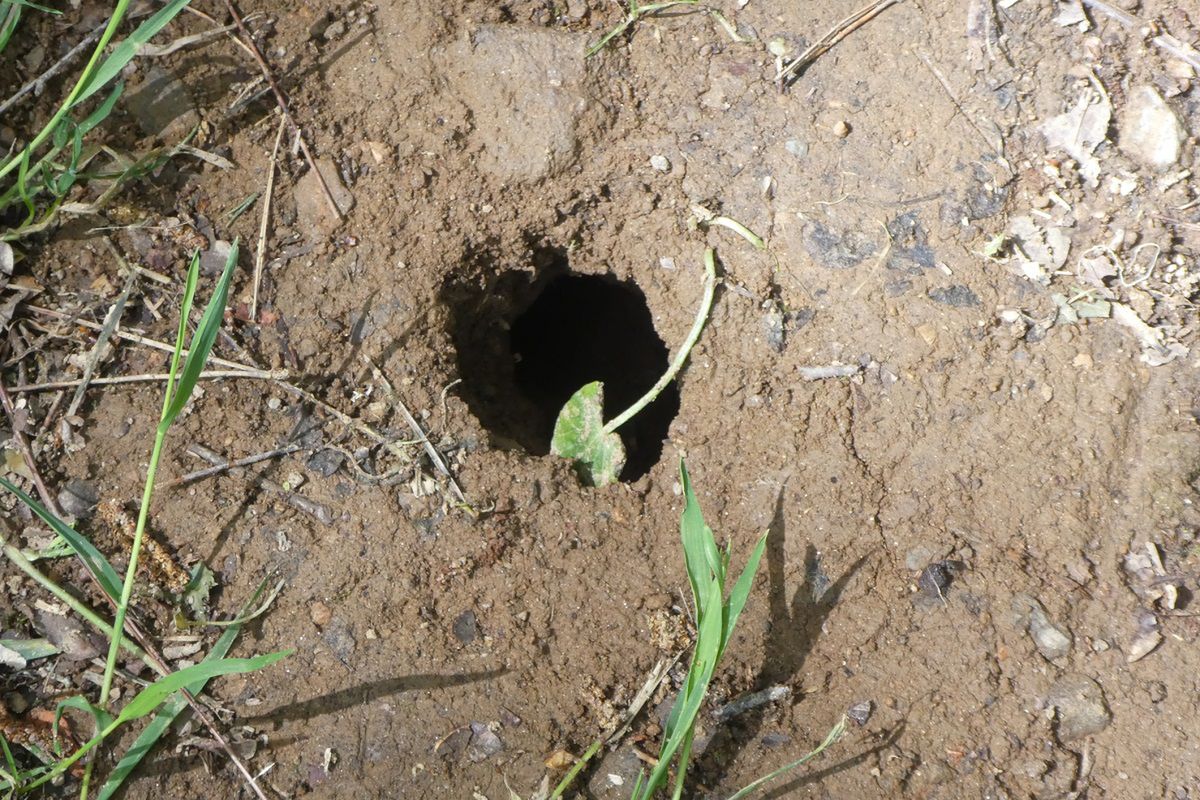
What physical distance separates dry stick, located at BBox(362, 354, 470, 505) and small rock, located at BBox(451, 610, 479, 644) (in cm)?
23

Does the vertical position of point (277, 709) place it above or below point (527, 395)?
above

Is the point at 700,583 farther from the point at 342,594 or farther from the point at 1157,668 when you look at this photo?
the point at 1157,668

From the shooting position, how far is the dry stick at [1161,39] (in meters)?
1.99

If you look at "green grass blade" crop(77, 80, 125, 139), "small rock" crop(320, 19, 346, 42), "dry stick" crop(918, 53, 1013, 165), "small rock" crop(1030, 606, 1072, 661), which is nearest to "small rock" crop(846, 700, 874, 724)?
"small rock" crop(1030, 606, 1072, 661)

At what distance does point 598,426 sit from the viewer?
2.11 meters

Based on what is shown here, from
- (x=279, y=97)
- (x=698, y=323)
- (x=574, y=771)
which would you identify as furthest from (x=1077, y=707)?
(x=279, y=97)

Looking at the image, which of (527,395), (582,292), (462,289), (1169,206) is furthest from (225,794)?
(1169,206)

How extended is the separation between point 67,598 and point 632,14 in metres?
1.77

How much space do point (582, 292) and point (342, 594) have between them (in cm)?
135

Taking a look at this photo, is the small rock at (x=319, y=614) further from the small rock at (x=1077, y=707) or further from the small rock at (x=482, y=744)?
the small rock at (x=1077, y=707)

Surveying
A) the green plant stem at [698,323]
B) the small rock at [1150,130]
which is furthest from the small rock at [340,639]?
the small rock at [1150,130]

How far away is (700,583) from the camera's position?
1.67m

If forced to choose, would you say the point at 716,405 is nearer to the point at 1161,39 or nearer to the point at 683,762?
the point at 683,762

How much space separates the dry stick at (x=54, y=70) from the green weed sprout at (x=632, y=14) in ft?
3.67
